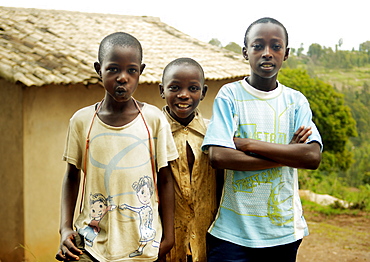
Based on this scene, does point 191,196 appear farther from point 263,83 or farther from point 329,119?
point 329,119

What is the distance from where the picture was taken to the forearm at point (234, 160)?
6.89 ft

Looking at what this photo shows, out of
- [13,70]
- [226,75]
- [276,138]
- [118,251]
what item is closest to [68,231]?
[118,251]

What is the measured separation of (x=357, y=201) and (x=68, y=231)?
37.3 feet

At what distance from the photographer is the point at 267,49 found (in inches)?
86.9

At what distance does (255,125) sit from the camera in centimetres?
221

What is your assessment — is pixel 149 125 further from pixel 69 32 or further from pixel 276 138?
pixel 69 32

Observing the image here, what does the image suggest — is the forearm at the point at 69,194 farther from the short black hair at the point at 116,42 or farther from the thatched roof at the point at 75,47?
the thatched roof at the point at 75,47

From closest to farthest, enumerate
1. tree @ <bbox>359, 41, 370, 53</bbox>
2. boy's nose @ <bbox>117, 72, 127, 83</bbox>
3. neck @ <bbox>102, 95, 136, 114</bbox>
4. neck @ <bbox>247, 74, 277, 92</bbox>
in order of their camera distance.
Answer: boy's nose @ <bbox>117, 72, 127, 83</bbox> → neck @ <bbox>102, 95, 136, 114</bbox> → neck @ <bbox>247, 74, 277, 92</bbox> → tree @ <bbox>359, 41, 370, 53</bbox>

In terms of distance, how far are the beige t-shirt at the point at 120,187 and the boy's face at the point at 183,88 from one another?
160mm

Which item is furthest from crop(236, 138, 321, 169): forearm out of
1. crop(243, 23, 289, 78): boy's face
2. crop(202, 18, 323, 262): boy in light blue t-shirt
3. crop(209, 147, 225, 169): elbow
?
crop(243, 23, 289, 78): boy's face

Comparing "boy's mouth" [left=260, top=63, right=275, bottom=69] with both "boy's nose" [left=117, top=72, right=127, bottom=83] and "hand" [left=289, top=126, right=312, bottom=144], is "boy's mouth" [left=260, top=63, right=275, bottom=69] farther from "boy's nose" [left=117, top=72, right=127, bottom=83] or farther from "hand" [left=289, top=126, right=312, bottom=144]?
"boy's nose" [left=117, top=72, right=127, bottom=83]

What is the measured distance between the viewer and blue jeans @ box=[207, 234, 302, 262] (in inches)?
84.0

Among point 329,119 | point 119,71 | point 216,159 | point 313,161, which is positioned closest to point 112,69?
point 119,71

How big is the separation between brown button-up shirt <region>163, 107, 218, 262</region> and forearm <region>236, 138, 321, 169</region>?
0.71 ft
